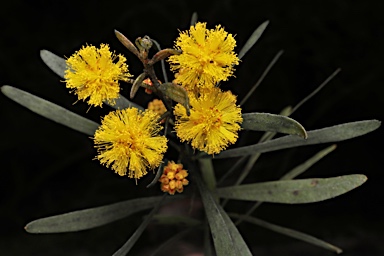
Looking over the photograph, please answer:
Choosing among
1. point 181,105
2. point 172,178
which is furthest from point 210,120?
point 172,178

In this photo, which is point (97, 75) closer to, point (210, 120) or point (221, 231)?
point (210, 120)

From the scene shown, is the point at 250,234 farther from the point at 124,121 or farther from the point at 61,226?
the point at 124,121

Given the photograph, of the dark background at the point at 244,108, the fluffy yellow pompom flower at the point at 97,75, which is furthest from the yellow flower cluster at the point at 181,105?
the dark background at the point at 244,108

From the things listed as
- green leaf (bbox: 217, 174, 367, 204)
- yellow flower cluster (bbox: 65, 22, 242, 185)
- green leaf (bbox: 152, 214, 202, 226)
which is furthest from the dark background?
yellow flower cluster (bbox: 65, 22, 242, 185)

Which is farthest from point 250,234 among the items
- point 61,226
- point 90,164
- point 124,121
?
point 124,121

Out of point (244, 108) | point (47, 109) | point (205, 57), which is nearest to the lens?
point (205, 57)

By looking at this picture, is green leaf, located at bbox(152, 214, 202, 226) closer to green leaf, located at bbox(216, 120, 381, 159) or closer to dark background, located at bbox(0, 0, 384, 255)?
green leaf, located at bbox(216, 120, 381, 159)
